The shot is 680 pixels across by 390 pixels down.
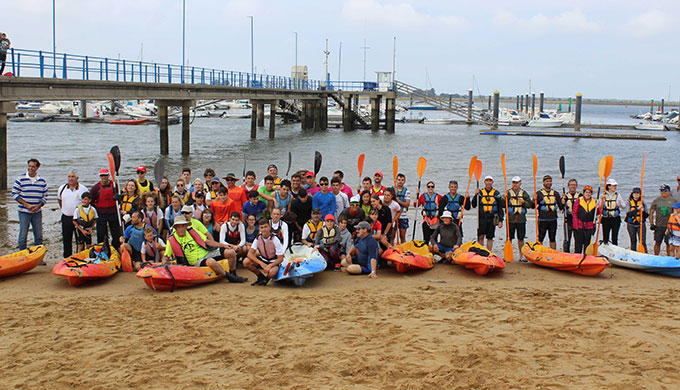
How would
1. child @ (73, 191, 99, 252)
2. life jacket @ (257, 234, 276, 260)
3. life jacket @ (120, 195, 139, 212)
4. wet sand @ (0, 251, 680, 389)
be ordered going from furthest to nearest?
life jacket @ (120, 195, 139, 212)
child @ (73, 191, 99, 252)
life jacket @ (257, 234, 276, 260)
wet sand @ (0, 251, 680, 389)

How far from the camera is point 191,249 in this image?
8375mm

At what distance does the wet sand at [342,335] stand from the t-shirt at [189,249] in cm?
48

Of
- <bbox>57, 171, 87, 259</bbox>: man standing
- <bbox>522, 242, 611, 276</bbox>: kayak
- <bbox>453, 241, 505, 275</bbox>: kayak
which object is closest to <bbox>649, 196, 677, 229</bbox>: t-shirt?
<bbox>522, 242, 611, 276</bbox>: kayak

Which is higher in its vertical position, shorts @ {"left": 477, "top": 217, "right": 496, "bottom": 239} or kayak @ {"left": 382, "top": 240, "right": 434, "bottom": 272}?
shorts @ {"left": 477, "top": 217, "right": 496, "bottom": 239}

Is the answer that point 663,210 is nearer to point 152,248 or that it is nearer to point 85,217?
point 152,248

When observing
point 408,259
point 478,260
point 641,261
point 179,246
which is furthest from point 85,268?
point 641,261

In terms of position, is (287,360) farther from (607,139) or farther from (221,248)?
(607,139)

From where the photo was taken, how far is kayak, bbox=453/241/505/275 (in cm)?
871

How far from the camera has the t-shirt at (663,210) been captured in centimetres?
988

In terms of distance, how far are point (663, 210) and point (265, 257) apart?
21.5 ft

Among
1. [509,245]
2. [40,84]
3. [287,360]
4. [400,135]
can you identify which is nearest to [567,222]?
[509,245]

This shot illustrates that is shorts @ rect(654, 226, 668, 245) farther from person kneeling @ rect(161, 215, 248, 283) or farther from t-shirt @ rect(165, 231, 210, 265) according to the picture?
t-shirt @ rect(165, 231, 210, 265)

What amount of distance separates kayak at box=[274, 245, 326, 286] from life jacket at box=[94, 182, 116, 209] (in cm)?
295

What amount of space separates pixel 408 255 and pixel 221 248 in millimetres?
2718
